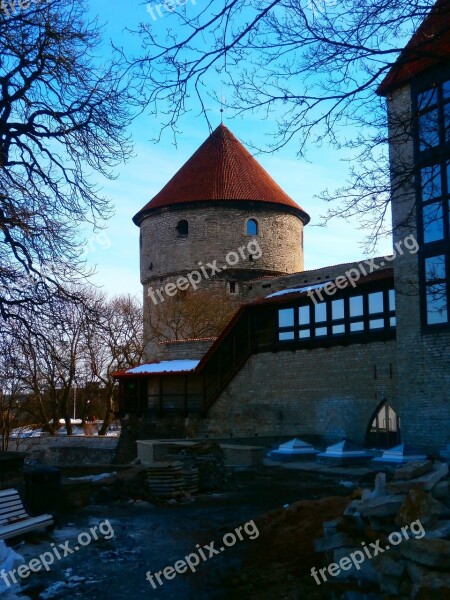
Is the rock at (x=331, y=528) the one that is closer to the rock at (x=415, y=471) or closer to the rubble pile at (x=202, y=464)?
the rock at (x=415, y=471)

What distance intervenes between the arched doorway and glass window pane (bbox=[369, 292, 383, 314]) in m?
2.87

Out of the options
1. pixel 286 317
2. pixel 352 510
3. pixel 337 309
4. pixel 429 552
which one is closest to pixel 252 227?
pixel 286 317

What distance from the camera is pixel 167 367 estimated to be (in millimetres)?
28672

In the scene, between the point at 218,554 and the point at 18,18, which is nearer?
the point at 218,554

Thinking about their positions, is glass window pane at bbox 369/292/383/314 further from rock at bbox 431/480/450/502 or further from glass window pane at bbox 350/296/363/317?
rock at bbox 431/480/450/502

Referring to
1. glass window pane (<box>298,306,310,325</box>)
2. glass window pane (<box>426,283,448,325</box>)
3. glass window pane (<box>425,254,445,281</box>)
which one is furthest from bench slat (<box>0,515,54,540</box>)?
glass window pane (<box>298,306,310,325</box>)

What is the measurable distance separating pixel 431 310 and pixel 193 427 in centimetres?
1216

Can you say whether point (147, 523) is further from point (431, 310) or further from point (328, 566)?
point (431, 310)

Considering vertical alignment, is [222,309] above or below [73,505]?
above

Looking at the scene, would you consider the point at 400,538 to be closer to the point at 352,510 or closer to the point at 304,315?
the point at 352,510

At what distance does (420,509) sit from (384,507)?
0.44 m

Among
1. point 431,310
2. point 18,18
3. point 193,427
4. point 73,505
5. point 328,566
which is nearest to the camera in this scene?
point 328,566

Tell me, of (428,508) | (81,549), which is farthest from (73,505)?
(428,508)

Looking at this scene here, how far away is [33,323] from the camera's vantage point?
10844 millimetres
